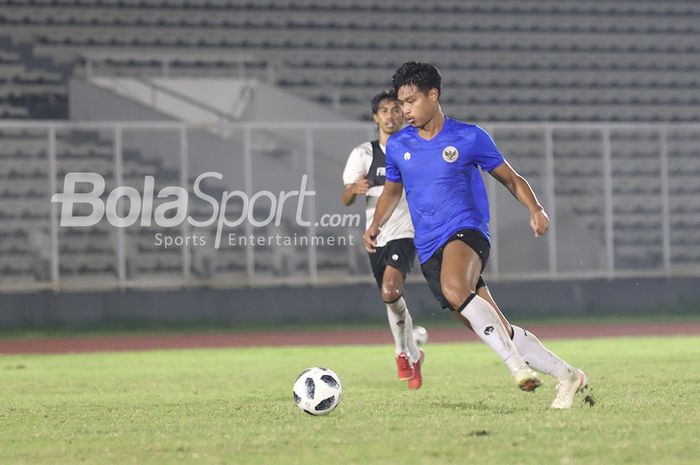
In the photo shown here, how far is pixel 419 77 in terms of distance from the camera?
675cm

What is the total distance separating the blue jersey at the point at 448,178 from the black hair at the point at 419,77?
237mm

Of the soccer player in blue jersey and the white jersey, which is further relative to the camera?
the white jersey

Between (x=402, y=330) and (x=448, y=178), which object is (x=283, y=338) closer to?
(x=402, y=330)

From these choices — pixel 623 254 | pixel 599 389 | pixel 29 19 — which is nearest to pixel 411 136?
pixel 599 389

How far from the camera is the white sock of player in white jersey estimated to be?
881 centimetres

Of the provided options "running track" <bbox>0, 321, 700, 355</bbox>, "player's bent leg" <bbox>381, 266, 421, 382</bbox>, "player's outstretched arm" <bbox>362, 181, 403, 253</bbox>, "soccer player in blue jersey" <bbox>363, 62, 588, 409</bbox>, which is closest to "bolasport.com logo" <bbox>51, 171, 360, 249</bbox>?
"running track" <bbox>0, 321, 700, 355</bbox>

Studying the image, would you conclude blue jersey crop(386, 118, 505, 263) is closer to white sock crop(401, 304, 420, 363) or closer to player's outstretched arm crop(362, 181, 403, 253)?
player's outstretched arm crop(362, 181, 403, 253)

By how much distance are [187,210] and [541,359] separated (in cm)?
1119

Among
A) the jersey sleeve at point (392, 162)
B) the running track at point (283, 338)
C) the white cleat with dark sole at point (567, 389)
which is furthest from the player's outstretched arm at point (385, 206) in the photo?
the running track at point (283, 338)

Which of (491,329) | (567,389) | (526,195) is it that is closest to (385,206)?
(526,195)

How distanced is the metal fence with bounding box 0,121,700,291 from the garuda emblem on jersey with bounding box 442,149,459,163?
1075 cm

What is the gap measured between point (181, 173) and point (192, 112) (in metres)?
3.80

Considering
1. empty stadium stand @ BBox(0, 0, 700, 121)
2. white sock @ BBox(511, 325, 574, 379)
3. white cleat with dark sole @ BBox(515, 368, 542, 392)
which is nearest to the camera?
white cleat with dark sole @ BBox(515, 368, 542, 392)

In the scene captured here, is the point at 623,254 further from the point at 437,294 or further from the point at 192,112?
the point at 437,294
